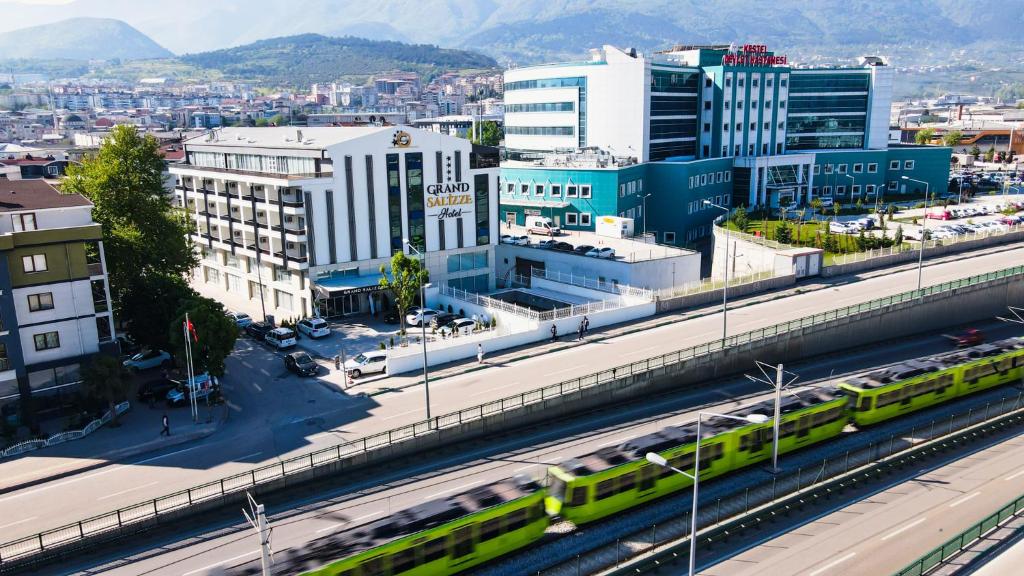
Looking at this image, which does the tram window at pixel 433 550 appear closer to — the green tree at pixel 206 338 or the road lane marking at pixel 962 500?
the green tree at pixel 206 338

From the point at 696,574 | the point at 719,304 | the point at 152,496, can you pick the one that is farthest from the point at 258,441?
the point at 719,304

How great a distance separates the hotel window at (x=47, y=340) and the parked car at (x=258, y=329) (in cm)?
1614

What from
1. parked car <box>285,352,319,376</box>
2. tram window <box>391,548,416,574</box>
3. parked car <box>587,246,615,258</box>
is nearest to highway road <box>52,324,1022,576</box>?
tram window <box>391,548,416,574</box>

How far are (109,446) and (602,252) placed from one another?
44443 mm

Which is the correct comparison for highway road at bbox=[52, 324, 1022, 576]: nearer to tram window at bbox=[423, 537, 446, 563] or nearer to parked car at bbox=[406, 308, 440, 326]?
tram window at bbox=[423, 537, 446, 563]

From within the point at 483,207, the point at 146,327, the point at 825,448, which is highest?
the point at 483,207

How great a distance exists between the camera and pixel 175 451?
38.8m

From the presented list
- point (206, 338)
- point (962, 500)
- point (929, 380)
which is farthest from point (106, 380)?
point (929, 380)

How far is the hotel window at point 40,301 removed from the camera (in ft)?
140

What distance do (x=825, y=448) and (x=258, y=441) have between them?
3092cm

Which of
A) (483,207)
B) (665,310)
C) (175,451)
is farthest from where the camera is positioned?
(483,207)

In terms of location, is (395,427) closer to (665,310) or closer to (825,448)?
(825,448)

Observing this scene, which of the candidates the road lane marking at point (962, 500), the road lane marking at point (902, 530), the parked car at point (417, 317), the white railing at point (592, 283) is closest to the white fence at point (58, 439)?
the parked car at point (417, 317)

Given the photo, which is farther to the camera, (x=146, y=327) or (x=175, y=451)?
(x=146, y=327)
